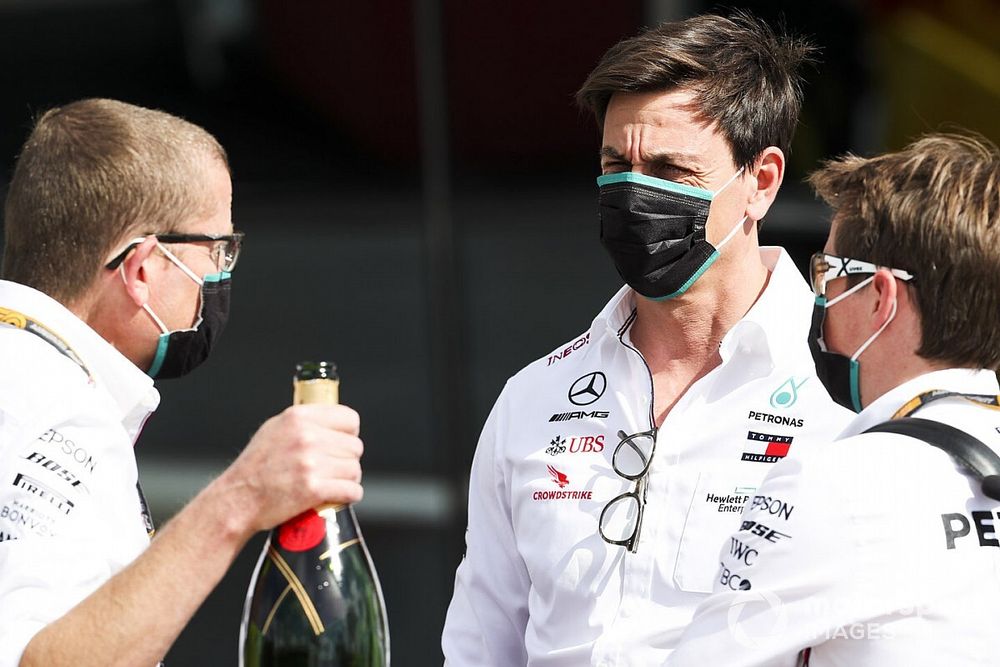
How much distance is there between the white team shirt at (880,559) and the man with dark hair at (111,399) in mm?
634

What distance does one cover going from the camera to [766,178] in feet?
8.95

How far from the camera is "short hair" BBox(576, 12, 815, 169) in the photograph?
2.60m

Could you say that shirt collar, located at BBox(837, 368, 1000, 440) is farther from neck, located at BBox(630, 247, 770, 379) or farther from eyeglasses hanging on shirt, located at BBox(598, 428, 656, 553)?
neck, located at BBox(630, 247, 770, 379)

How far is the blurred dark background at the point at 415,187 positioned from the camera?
21.1 feet

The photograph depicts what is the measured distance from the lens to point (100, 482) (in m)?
1.95

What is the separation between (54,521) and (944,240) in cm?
142

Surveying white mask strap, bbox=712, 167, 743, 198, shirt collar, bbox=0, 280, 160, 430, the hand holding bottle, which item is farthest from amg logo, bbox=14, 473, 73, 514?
white mask strap, bbox=712, 167, 743, 198

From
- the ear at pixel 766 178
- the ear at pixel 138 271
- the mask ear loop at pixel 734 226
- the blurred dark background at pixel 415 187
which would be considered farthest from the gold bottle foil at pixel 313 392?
the blurred dark background at pixel 415 187

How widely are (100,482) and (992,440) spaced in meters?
1.34

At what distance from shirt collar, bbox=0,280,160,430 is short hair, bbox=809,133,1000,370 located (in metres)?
1.33

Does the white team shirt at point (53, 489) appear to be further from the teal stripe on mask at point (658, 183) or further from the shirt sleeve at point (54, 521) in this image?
the teal stripe on mask at point (658, 183)

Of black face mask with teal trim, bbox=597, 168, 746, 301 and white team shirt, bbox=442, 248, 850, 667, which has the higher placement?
black face mask with teal trim, bbox=597, 168, 746, 301

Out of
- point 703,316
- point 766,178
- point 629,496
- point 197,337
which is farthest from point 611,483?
point 197,337

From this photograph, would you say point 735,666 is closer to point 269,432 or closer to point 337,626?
point 337,626
